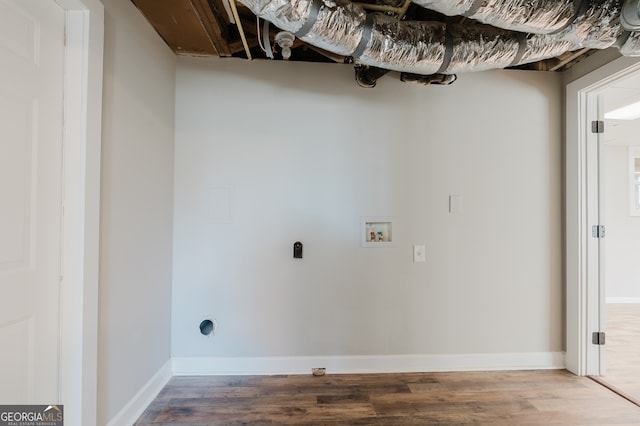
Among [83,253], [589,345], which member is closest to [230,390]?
[83,253]

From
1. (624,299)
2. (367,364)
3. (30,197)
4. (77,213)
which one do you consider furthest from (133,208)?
(624,299)

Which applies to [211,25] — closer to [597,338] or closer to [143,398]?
[143,398]

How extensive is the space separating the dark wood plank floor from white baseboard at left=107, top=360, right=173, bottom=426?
45mm

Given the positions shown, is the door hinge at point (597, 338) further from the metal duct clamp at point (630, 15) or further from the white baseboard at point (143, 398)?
the white baseboard at point (143, 398)

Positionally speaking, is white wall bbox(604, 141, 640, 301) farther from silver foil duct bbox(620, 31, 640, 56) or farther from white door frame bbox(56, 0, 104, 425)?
white door frame bbox(56, 0, 104, 425)

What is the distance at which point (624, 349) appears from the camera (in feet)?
8.80

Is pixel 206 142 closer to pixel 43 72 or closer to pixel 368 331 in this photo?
pixel 43 72

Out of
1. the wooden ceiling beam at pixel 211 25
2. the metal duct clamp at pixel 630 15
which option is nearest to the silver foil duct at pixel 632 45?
the metal duct clamp at pixel 630 15

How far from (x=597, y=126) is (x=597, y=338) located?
5.48ft

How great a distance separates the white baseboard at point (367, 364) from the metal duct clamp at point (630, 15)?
89.8 inches

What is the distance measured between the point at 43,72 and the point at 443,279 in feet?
8.83

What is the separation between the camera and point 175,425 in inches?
65.8

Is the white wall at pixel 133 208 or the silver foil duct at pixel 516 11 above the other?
the silver foil duct at pixel 516 11

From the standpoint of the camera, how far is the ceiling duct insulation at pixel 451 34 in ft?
4.44
